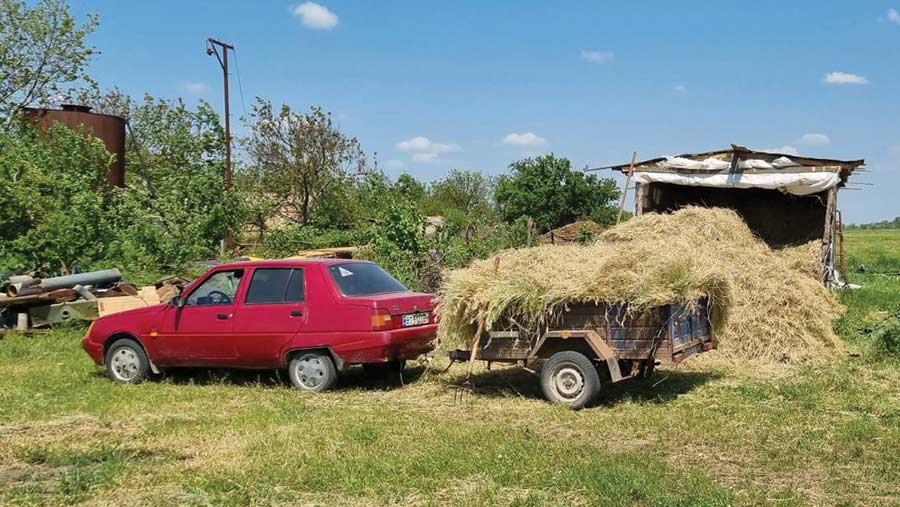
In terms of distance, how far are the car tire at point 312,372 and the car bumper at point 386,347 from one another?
242 millimetres

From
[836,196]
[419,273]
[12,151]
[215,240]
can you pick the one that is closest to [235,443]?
[419,273]

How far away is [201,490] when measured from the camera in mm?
5355

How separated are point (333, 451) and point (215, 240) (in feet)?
60.6

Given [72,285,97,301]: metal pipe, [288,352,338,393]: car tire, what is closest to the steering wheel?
[288,352,338,393]: car tire

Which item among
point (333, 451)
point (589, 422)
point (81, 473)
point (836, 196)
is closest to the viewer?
point (81, 473)

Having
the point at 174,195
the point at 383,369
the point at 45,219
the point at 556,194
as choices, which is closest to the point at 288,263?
the point at 383,369

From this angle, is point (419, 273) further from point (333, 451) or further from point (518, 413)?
point (333, 451)

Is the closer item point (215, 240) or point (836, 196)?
point (836, 196)

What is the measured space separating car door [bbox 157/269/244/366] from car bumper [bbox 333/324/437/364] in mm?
1511

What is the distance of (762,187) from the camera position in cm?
1566

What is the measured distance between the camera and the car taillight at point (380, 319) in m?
8.65

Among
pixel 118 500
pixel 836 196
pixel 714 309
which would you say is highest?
pixel 836 196

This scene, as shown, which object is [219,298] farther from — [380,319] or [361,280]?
[380,319]

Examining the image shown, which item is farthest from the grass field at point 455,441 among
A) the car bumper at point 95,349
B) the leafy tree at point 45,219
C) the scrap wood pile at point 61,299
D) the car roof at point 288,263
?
the leafy tree at point 45,219
